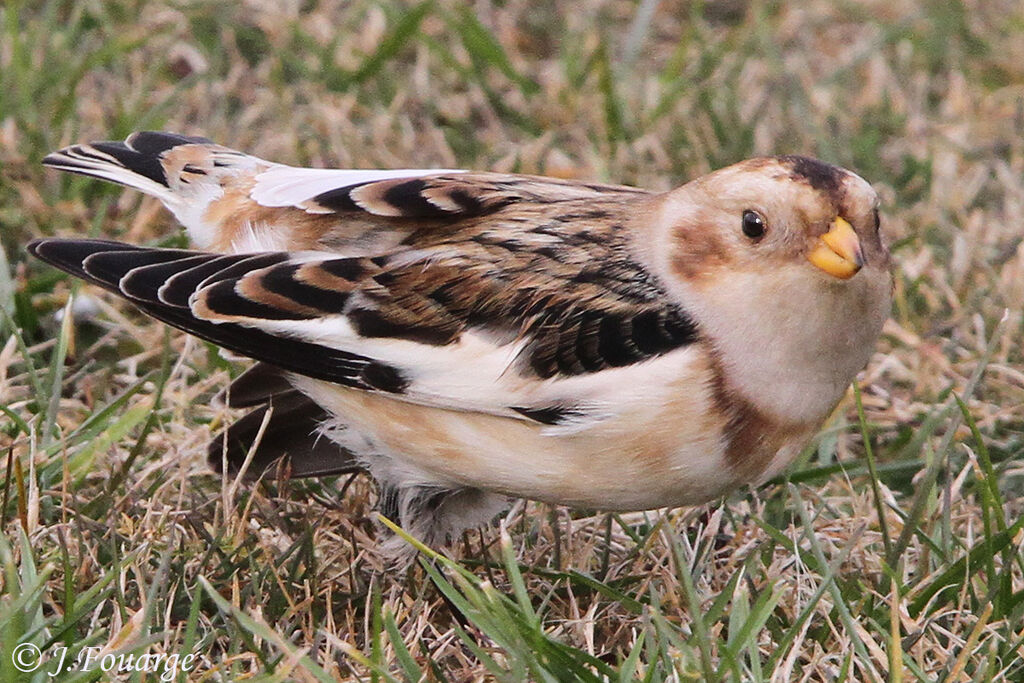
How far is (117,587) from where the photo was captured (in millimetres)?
3143

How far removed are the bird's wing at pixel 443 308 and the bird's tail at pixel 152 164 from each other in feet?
1.41

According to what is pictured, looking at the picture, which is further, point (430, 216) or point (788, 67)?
point (788, 67)

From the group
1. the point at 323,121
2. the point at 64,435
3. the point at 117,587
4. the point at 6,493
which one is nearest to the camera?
the point at 117,587

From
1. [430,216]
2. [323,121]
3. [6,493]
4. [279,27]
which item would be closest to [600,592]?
A: [430,216]

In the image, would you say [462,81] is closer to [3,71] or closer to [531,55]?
[531,55]

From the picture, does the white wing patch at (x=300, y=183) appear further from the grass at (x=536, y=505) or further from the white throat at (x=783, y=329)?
the white throat at (x=783, y=329)

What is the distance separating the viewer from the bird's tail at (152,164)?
3.89 meters

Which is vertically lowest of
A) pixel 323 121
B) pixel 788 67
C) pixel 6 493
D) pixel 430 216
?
pixel 788 67

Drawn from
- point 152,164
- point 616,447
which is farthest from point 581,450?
point 152,164

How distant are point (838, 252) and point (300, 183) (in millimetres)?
1356

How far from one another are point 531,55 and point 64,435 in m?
3.17

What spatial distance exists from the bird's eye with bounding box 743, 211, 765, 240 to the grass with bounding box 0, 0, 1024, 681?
59cm

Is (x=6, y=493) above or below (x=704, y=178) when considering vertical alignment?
below

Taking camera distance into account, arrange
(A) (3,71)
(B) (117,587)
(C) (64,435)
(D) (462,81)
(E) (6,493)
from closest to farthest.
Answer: (B) (117,587)
(E) (6,493)
(C) (64,435)
(A) (3,71)
(D) (462,81)
